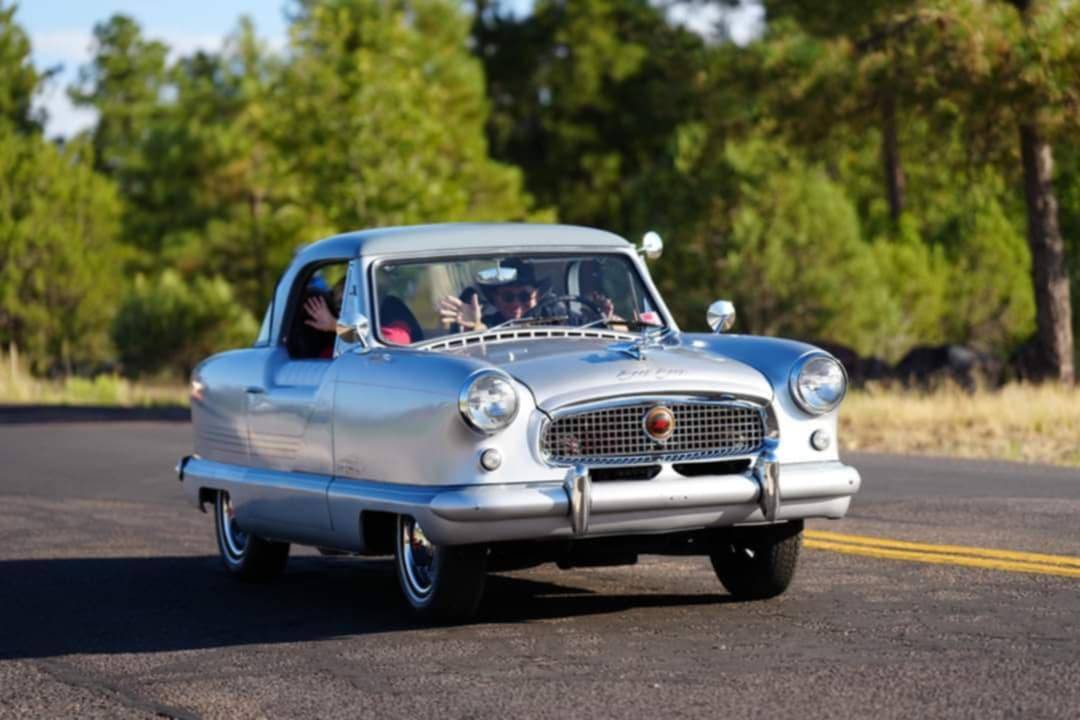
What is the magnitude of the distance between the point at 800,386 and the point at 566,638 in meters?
1.50

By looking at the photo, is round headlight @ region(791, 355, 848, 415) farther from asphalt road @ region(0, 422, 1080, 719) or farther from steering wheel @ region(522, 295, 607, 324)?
steering wheel @ region(522, 295, 607, 324)

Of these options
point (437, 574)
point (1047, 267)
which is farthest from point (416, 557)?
point (1047, 267)

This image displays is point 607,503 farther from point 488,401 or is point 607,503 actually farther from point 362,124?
point 362,124

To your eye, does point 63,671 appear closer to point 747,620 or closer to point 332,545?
point 332,545

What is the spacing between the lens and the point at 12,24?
53.8 metres

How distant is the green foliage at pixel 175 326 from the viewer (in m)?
47.7

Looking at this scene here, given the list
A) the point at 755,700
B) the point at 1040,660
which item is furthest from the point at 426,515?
the point at 1040,660

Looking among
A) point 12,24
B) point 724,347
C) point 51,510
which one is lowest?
point 51,510

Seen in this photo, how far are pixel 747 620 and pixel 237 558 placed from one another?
336cm

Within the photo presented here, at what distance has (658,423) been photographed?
27.3 ft

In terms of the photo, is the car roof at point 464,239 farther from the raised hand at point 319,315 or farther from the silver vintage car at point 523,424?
the raised hand at point 319,315

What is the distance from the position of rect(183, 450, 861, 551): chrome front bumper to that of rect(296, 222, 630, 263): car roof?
4.66 ft

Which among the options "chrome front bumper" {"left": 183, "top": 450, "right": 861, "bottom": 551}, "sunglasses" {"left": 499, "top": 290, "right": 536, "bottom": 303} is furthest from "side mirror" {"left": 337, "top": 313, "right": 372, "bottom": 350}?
"chrome front bumper" {"left": 183, "top": 450, "right": 861, "bottom": 551}

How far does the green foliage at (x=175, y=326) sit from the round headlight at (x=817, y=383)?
39910 millimetres
